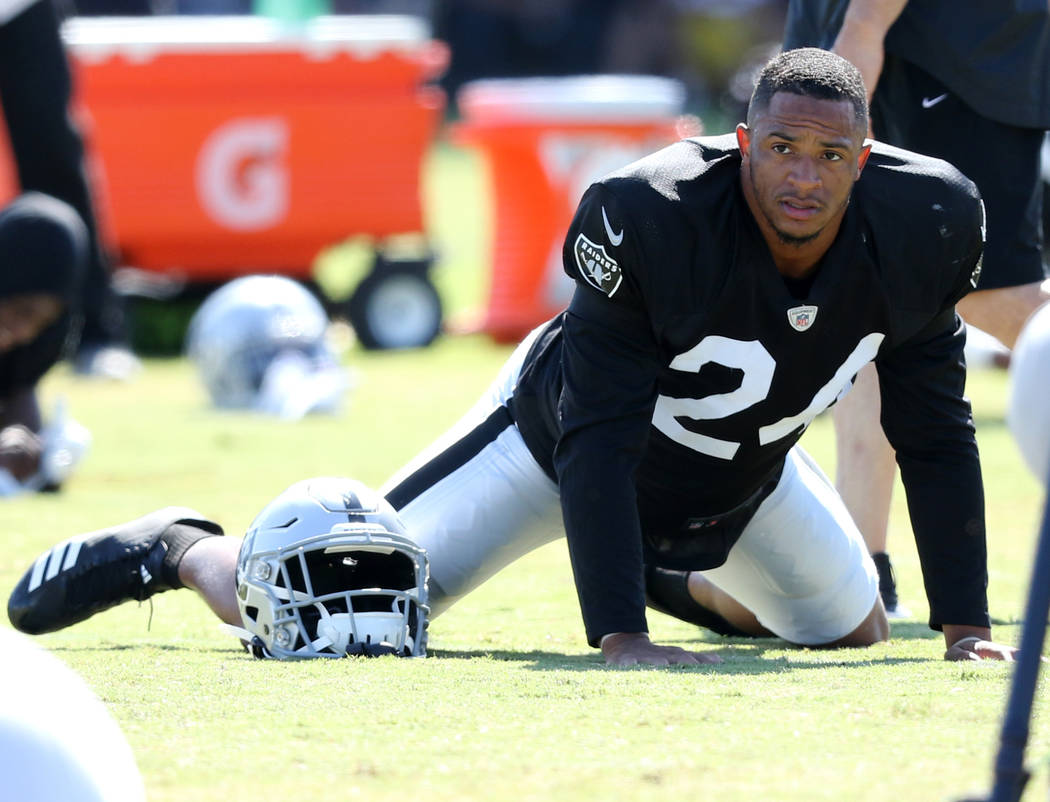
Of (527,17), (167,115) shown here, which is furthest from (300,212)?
(527,17)

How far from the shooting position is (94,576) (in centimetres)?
→ 358

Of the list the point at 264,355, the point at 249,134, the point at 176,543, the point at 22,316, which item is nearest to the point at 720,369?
the point at 176,543

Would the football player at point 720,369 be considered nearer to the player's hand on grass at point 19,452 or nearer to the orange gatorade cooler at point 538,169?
the player's hand on grass at point 19,452

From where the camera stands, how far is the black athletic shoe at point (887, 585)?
4.16 metres

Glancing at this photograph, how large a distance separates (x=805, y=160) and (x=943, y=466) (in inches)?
26.4

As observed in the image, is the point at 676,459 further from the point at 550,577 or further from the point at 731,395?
the point at 550,577

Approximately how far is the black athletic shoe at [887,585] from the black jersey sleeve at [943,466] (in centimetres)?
86

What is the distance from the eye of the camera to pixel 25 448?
19.5 feet

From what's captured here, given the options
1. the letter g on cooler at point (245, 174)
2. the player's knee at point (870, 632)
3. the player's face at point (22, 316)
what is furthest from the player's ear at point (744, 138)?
the letter g on cooler at point (245, 174)

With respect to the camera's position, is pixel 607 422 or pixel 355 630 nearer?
pixel 607 422

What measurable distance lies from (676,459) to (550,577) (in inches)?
53.2

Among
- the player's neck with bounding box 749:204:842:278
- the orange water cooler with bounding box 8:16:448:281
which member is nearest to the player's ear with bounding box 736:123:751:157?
the player's neck with bounding box 749:204:842:278

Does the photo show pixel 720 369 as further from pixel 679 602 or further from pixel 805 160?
pixel 679 602

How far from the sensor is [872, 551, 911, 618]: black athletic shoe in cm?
416
